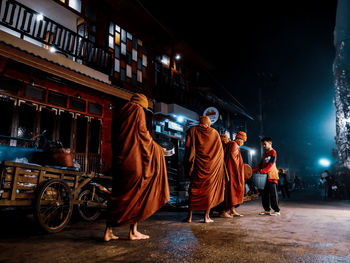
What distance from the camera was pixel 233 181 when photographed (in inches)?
246

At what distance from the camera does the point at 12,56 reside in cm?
659

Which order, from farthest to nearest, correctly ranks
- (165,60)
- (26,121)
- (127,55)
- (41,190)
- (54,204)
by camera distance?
(165,60) → (127,55) → (26,121) → (54,204) → (41,190)

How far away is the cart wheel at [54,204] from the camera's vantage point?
12.2ft

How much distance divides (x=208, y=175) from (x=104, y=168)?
247 inches

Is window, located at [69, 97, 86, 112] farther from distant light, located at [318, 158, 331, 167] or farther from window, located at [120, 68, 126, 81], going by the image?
distant light, located at [318, 158, 331, 167]

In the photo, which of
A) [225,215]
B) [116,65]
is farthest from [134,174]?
[116,65]

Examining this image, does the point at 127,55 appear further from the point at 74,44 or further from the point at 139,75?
the point at 74,44

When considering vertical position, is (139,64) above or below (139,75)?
above

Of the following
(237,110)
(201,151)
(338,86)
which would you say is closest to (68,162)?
(201,151)

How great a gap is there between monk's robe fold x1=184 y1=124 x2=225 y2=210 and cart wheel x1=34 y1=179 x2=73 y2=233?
7.78ft

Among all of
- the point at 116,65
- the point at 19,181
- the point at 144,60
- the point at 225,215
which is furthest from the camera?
the point at 144,60

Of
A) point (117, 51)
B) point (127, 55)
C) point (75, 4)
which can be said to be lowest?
point (117, 51)

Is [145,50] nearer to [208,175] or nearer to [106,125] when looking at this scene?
[106,125]

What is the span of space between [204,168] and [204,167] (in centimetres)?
2
